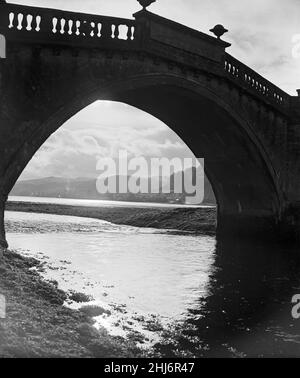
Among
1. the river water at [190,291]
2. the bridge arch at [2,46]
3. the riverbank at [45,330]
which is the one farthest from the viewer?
the bridge arch at [2,46]

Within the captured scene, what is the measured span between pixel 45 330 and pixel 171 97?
1567 cm

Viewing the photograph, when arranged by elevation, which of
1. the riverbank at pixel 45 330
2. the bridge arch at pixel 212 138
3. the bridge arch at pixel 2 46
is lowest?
the riverbank at pixel 45 330

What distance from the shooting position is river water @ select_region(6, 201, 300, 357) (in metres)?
9.09

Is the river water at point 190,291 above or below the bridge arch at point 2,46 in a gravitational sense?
below

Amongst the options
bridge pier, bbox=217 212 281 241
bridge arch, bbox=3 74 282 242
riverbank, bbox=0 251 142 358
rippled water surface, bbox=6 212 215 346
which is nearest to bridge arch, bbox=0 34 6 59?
bridge arch, bbox=3 74 282 242

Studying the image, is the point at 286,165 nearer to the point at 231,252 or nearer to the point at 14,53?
the point at 231,252

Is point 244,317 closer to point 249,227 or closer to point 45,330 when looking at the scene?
point 45,330

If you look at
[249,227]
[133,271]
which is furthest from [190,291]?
[249,227]

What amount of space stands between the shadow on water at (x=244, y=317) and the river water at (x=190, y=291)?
21mm

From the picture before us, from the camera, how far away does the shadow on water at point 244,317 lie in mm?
8562

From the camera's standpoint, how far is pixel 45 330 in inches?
296

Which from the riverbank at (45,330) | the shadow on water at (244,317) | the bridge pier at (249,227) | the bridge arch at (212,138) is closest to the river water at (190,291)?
the shadow on water at (244,317)

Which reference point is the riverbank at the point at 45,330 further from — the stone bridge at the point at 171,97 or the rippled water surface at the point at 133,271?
the stone bridge at the point at 171,97
